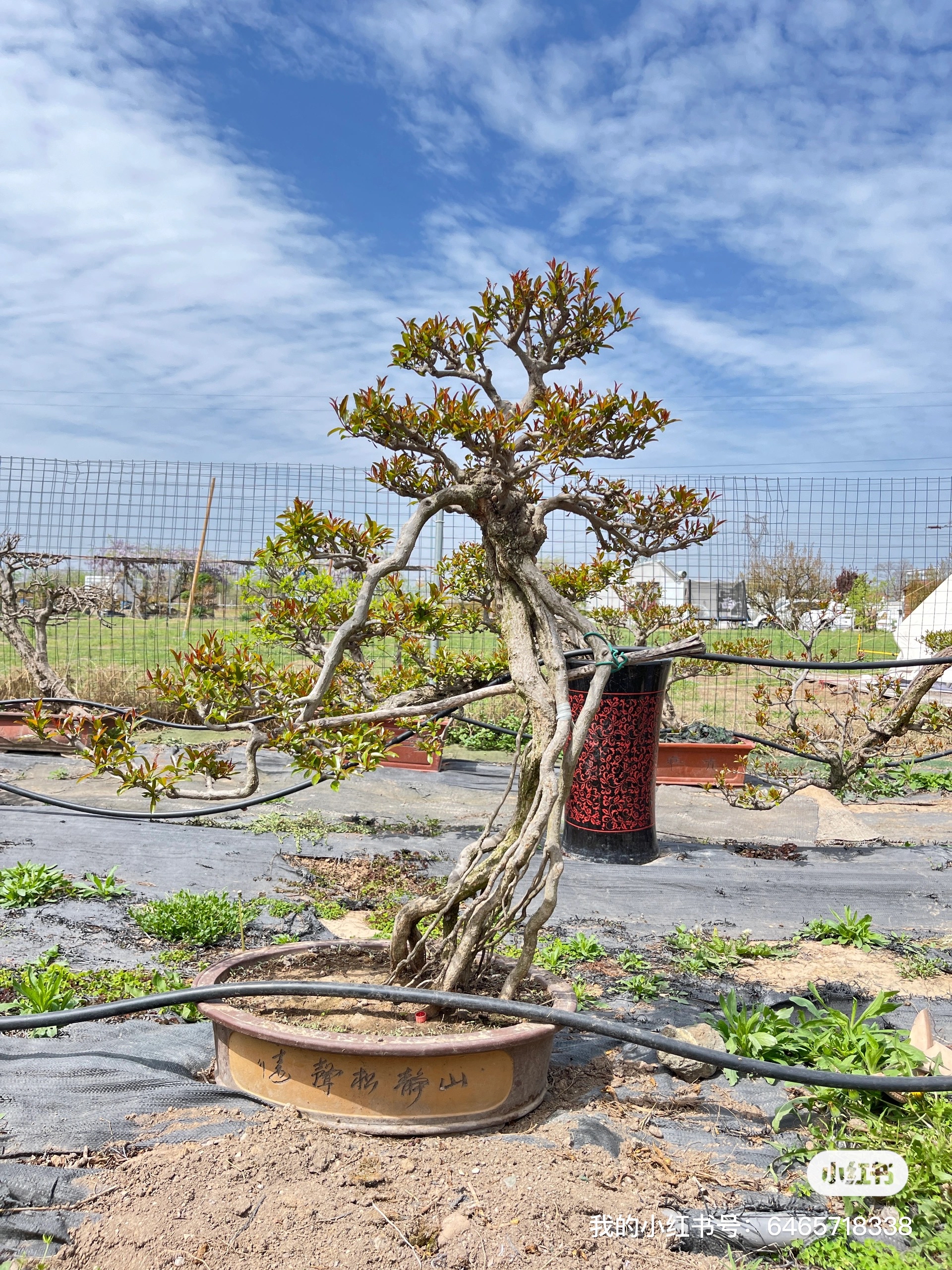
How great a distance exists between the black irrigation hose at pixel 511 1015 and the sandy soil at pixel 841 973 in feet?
3.31

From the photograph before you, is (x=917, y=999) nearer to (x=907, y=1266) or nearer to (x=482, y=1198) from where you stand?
(x=907, y=1266)

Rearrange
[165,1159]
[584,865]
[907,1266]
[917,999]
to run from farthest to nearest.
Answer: [584,865], [917,999], [165,1159], [907,1266]

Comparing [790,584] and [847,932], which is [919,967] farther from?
[790,584]

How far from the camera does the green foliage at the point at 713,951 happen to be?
325cm

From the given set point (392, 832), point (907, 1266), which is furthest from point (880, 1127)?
point (392, 832)

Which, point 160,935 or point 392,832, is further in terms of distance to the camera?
point 392,832

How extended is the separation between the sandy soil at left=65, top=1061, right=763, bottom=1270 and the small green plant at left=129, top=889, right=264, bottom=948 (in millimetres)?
1461

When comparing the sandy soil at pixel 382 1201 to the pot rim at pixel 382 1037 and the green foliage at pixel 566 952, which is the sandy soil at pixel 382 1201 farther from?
the green foliage at pixel 566 952

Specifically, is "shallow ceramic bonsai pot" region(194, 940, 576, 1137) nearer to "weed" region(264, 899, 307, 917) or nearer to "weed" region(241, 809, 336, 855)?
"weed" region(264, 899, 307, 917)

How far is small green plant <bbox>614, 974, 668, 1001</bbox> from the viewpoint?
A: 115 inches

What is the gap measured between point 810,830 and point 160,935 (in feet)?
14.0

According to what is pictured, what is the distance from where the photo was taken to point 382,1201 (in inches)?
67.4

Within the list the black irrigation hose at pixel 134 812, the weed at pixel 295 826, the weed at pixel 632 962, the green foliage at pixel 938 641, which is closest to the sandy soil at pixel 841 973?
the weed at pixel 632 962

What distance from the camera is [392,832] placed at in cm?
521
